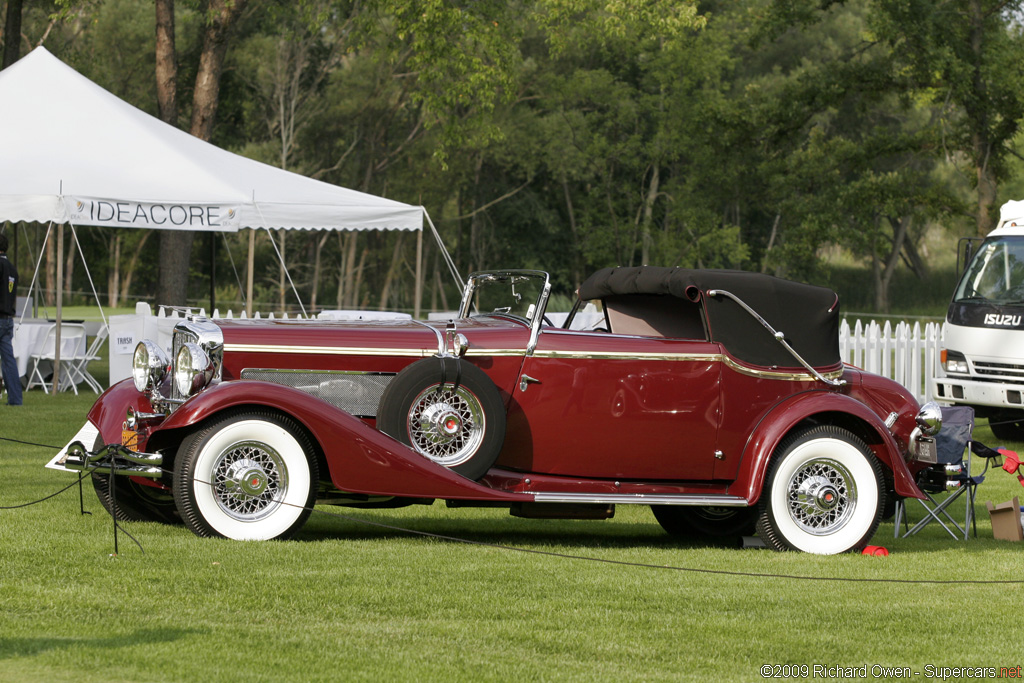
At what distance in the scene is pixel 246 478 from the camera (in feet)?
20.8

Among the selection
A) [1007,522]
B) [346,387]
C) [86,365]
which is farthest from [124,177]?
[1007,522]

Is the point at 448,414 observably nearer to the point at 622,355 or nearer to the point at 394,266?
the point at 622,355

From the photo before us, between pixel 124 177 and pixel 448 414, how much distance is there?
34.8 feet

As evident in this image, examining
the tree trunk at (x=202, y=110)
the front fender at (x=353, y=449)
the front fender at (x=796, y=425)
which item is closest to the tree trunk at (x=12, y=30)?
the tree trunk at (x=202, y=110)

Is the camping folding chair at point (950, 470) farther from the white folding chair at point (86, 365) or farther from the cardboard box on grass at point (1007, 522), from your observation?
the white folding chair at point (86, 365)

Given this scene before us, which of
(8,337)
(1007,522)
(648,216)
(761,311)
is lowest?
(1007,522)

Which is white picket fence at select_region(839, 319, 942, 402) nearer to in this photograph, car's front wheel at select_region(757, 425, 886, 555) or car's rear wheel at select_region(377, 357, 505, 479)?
car's front wheel at select_region(757, 425, 886, 555)

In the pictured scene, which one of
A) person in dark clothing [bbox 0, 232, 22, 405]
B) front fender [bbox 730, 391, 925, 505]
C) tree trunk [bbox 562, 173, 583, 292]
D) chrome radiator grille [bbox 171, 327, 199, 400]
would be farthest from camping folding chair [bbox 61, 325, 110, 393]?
tree trunk [bbox 562, 173, 583, 292]

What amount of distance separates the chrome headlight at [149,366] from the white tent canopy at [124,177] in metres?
8.49

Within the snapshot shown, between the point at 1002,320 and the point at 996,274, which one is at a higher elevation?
the point at 996,274

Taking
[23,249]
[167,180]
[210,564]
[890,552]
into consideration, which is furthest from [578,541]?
[23,249]

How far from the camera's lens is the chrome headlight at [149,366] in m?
6.94

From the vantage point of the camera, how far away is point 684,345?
6.99m

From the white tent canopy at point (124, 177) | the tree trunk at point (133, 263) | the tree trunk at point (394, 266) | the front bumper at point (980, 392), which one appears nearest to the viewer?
the front bumper at point (980, 392)
